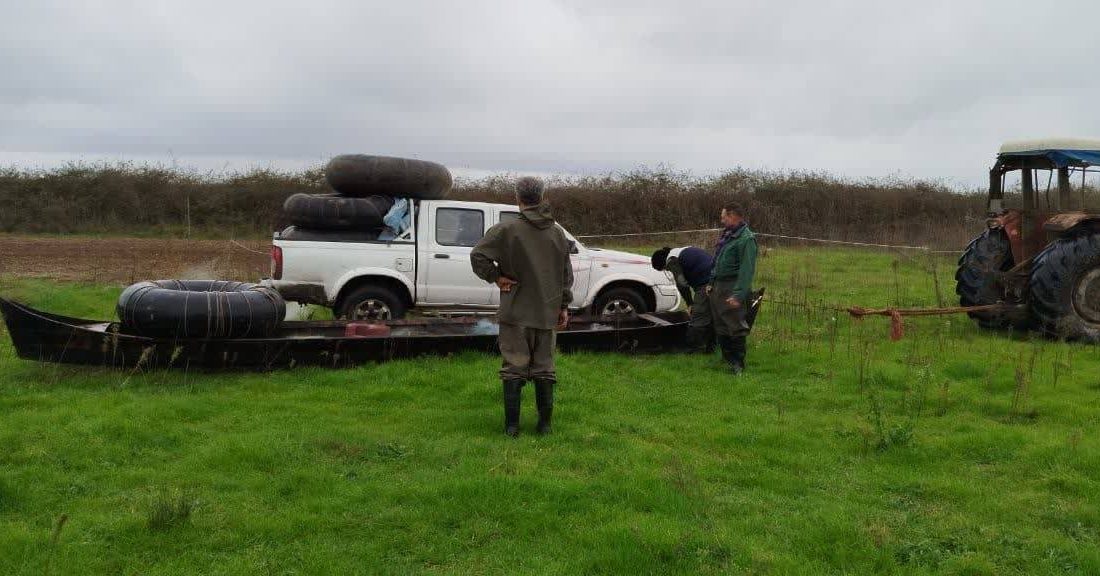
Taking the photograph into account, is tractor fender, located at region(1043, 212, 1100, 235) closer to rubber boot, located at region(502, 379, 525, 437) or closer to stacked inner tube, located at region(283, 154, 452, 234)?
stacked inner tube, located at region(283, 154, 452, 234)

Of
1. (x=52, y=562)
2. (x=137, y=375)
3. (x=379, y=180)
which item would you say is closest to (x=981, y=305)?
(x=379, y=180)

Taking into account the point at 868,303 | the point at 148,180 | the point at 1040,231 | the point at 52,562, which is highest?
the point at 148,180

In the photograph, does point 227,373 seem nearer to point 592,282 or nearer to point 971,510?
point 592,282

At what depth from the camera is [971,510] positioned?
5.07m

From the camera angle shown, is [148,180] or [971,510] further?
[148,180]

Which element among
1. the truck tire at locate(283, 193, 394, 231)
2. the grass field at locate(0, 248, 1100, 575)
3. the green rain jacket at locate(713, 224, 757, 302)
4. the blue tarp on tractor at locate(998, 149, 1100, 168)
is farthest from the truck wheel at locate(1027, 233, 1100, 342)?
the truck tire at locate(283, 193, 394, 231)

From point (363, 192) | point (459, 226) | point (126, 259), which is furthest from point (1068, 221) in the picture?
point (126, 259)

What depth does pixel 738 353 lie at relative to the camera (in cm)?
878

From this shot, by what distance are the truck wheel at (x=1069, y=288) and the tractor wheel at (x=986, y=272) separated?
0.78 meters

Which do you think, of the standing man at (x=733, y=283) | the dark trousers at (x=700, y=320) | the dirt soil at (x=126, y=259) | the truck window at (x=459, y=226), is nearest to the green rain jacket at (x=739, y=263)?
the standing man at (x=733, y=283)

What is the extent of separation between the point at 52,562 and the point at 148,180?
1136 inches

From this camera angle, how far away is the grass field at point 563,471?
4.37 m

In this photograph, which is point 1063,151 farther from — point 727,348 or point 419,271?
point 419,271

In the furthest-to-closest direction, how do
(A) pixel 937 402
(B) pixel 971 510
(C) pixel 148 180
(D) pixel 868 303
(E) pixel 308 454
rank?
(C) pixel 148 180 → (D) pixel 868 303 → (A) pixel 937 402 → (E) pixel 308 454 → (B) pixel 971 510
